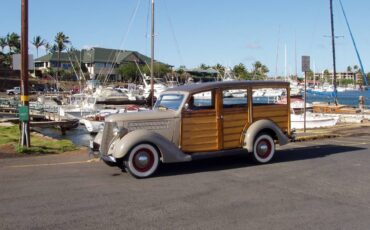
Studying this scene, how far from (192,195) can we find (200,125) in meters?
2.53

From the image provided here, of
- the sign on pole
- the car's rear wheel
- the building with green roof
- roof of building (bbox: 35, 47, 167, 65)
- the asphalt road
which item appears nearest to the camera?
the asphalt road

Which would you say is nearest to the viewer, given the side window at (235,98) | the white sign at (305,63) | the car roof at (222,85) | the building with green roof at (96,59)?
the car roof at (222,85)

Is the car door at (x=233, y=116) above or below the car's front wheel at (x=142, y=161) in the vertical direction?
above

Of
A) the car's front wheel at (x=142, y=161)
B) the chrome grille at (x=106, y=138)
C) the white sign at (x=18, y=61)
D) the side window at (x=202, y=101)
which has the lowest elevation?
the car's front wheel at (x=142, y=161)

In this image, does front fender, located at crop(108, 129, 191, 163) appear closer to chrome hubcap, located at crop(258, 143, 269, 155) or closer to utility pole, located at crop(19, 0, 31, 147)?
chrome hubcap, located at crop(258, 143, 269, 155)

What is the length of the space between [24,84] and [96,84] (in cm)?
3932

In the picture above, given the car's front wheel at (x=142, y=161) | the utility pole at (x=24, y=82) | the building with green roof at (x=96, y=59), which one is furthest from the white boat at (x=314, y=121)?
the building with green roof at (x=96, y=59)

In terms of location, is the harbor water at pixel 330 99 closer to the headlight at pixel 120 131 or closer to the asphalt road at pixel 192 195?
the asphalt road at pixel 192 195

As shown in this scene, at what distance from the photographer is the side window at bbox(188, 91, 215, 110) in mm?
10133

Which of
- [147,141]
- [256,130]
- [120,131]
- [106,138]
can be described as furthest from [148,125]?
[256,130]

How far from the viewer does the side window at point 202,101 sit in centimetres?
1013

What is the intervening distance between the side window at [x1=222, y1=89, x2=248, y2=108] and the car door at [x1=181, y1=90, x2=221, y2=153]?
0.25 m

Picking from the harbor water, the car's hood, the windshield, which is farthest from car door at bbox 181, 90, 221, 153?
the harbor water

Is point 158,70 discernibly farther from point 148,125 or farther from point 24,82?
point 148,125
